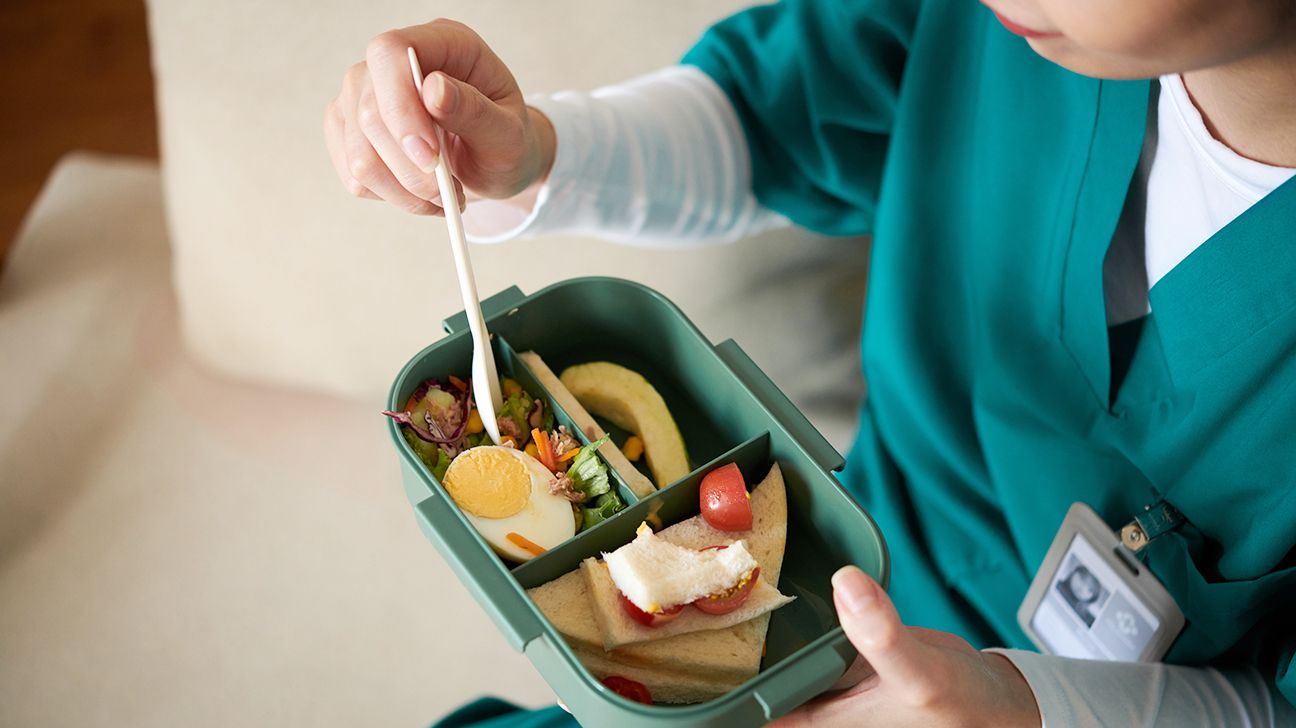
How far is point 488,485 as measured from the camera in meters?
0.64

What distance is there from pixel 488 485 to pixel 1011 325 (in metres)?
0.42

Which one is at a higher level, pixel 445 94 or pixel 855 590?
pixel 445 94

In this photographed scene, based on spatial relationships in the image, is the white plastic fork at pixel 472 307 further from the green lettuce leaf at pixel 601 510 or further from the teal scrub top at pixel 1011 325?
the teal scrub top at pixel 1011 325

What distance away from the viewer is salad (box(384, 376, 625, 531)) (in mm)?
669

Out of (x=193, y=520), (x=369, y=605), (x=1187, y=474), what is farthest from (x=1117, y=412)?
(x=193, y=520)

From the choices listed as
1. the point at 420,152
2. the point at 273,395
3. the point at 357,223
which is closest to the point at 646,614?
the point at 420,152

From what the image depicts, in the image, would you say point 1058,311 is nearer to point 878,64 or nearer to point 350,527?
point 878,64

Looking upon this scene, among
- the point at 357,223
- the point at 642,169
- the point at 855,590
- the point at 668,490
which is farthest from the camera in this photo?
the point at 357,223

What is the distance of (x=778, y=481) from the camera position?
0.68 m

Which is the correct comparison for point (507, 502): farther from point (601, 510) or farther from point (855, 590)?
point (855, 590)

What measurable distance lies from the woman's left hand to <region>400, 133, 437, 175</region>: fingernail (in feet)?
1.05

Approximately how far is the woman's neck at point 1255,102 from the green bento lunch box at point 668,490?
0.29 m

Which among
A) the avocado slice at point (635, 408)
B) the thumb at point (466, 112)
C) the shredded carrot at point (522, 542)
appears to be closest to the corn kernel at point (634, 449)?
the avocado slice at point (635, 408)

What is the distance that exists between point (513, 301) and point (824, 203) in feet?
1.28
